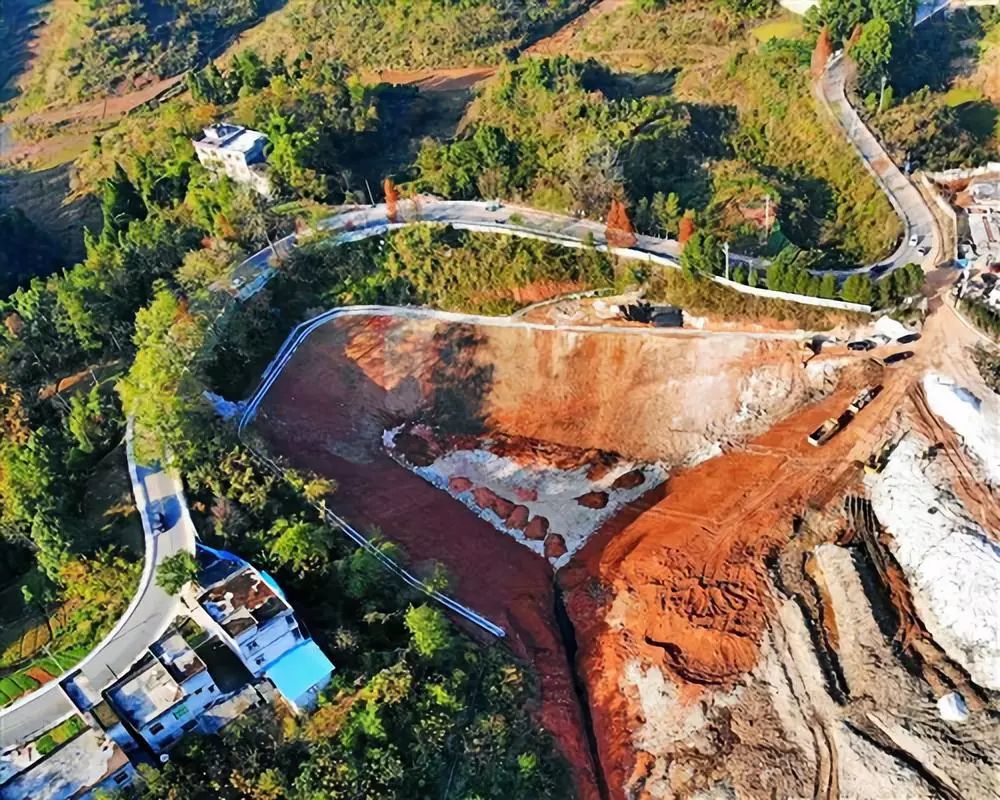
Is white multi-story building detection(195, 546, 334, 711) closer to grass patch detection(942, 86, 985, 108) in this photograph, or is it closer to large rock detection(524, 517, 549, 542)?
large rock detection(524, 517, 549, 542)

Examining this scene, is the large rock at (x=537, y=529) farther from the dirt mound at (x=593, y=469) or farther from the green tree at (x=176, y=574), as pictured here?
the green tree at (x=176, y=574)

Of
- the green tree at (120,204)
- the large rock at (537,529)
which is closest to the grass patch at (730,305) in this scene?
the large rock at (537,529)

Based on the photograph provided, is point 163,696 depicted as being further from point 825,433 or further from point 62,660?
point 825,433

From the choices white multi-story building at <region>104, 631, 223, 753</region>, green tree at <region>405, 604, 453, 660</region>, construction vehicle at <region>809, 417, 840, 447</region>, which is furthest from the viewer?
construction vehicle at <region>809, 417, 840, 447</region>

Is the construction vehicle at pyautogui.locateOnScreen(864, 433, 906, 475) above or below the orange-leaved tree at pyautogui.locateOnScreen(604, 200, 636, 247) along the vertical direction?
below

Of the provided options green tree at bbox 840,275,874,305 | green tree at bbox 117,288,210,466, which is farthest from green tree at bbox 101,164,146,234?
green tree at bbox 840,275,874,305

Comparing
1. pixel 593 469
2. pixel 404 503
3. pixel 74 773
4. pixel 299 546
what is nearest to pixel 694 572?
pixel 593 469

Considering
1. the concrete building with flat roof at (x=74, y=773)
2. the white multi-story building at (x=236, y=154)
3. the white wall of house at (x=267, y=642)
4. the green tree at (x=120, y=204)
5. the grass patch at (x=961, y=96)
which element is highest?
the grass patch at (x=961, y=96)
